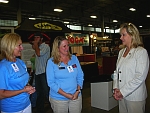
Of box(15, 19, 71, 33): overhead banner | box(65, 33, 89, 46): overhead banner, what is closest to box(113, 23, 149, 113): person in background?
box(15, 19, 71, 33): overhead banner

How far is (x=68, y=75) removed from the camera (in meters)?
1.90

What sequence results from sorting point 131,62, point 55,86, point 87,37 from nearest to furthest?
point 131,62
point 55,86
point 87,37

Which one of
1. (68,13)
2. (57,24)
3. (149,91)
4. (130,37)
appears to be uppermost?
(68,13)

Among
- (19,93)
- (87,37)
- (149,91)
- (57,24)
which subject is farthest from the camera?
(87,37)

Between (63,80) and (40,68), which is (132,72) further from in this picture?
(40,68)

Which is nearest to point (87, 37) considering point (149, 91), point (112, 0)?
point (112, 0)

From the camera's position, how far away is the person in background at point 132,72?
5.51ft

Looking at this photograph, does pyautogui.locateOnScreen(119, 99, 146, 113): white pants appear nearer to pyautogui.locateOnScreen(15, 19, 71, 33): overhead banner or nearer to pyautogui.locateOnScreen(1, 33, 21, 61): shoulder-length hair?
pyautogui.locateOnScreen(1, 33, 21, 61): shoulder-length hair

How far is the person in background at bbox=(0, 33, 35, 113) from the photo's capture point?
152 cm

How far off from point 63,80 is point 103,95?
186 centimetres

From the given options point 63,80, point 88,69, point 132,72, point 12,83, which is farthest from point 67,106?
point 88,69

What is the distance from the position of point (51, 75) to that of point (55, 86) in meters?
0.13

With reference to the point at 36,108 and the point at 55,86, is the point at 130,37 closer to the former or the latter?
the point at 55,86

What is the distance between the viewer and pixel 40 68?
3256mm
